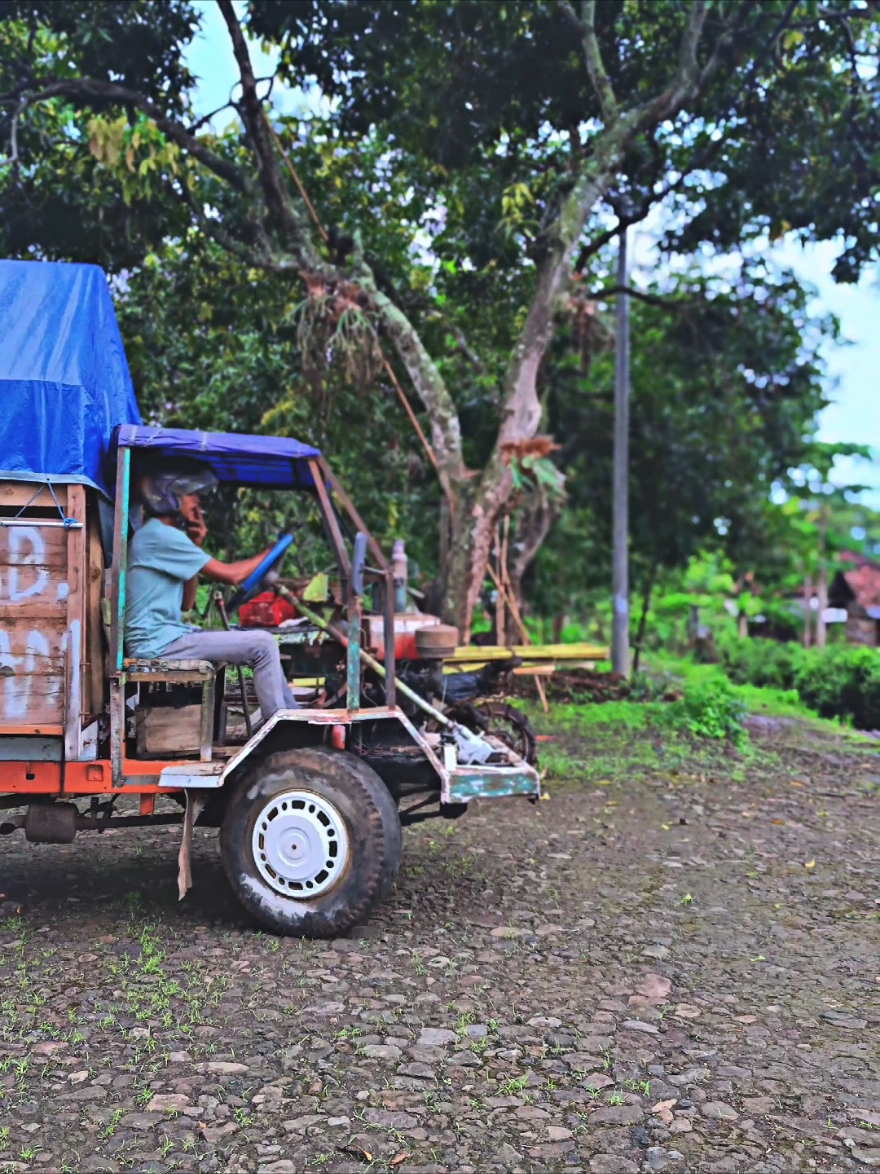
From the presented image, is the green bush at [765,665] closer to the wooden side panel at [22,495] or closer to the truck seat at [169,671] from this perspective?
the truck seat at [169,671]

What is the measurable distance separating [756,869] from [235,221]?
962 centimetres

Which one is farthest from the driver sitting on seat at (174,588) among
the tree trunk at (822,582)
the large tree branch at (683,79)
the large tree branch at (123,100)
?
the tree trunk at (822,582)

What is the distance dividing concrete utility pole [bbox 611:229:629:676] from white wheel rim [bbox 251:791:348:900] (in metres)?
9.61

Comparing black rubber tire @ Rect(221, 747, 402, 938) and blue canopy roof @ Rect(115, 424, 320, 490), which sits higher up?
blue canopy roof @ Rect(115, 424, 320, 490)

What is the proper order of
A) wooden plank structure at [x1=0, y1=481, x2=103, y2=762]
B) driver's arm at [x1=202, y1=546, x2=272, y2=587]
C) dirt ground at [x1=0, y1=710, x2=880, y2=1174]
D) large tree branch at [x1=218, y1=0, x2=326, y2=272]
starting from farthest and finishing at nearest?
large tree branch at [x1=218, y1=0, x2=326, y2=272]
driver's arm at [x1=202, y1=546, x2=272, y2=587]
wooden plank structure at [x1=0, y1=481, x2=103, y2=762]
dirt ground at [x1=0, y1=710, x2=880, y2=1174]

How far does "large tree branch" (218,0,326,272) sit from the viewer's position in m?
10.7

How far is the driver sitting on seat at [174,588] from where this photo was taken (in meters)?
4.87

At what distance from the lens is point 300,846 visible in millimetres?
4836

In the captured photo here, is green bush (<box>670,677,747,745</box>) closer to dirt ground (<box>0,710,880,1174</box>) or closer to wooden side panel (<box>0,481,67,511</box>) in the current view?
dirt ground (<box>0,710,880,1174</box>)

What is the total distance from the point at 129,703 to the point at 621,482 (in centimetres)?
1039

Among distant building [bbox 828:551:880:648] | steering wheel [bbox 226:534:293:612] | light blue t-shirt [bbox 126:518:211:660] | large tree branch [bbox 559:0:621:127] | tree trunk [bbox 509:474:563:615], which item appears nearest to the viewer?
light blue t-shirt [bbox 126:518:211:660]

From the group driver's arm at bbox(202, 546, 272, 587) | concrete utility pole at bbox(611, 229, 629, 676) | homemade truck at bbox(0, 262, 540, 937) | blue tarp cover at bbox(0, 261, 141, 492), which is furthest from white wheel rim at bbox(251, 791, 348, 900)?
concrete utility pole at bbox(611, 229, 629, 676)

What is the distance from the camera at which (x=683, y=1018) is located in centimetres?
408

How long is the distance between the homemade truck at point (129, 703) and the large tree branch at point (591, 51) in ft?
26.5
